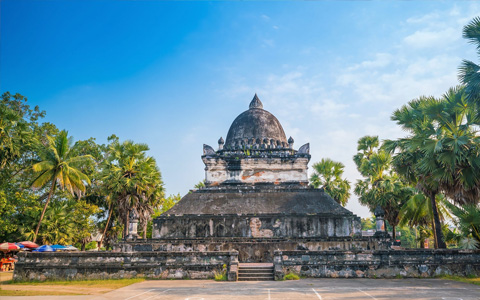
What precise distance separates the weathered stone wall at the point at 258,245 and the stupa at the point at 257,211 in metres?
0.06

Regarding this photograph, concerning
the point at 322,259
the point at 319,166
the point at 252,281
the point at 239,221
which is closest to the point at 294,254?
the point at 322,259

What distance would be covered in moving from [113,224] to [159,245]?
1745 centimetres

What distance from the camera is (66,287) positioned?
45.8ft

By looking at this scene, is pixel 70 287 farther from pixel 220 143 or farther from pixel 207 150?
pixel 220 143

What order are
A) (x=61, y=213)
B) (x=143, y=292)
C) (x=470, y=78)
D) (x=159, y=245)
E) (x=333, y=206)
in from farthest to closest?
(x=61, y=213) → (x=333, y=206) → (x=159, y=245) → (x=470, y=78) → (x=143, y=292)

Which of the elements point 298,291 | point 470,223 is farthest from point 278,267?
point 470,223

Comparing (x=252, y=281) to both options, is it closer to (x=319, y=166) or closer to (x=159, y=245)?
(x=159, y=245)

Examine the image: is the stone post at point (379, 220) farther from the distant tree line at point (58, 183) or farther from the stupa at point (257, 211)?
the distant tree line at point (58, 183)

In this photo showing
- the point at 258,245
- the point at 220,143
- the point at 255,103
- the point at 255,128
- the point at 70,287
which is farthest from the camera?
the point at 255,103

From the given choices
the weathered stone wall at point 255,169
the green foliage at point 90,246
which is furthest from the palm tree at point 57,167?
the green foliage at point 90,246

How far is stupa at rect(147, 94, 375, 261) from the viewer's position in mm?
20891

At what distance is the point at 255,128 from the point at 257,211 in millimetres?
10955

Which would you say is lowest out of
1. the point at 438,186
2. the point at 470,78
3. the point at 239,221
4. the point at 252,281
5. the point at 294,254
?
the point at 252,281

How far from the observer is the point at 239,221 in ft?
74.9
